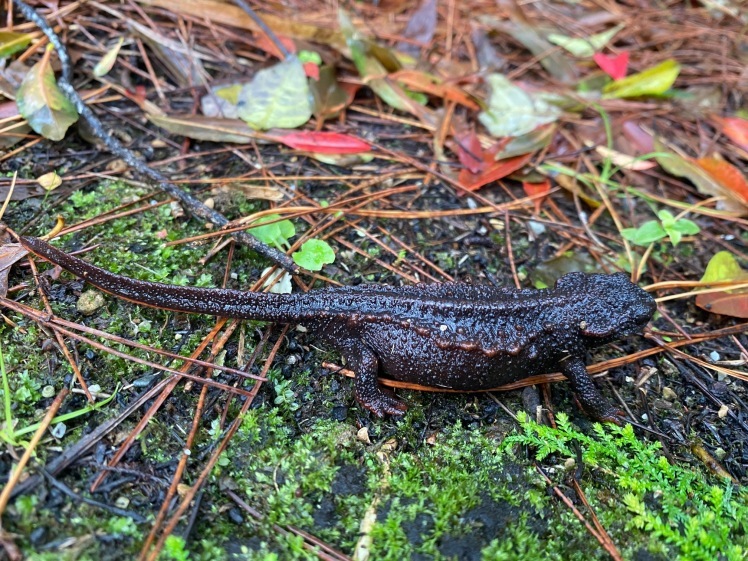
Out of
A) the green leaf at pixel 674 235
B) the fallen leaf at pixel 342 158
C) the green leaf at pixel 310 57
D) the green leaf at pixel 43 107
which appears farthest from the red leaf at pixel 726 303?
the green leaf at pixel 43 107

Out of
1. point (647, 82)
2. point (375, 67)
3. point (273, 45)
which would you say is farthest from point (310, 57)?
point (647, 82)

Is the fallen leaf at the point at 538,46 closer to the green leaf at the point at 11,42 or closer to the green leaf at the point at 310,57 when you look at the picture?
the green leaf at the point at 310,57

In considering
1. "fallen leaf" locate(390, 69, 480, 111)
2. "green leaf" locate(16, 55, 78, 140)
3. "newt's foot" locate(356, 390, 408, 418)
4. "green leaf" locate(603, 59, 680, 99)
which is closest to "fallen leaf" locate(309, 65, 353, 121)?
"fallen leaf" locate(390, 69, 480, 111)

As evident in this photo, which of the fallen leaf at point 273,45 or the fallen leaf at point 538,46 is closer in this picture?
the fallen leaf at point 273,45

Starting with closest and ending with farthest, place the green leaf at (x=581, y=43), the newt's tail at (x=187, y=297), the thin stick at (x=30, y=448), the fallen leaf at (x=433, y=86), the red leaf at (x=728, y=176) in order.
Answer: the thin stick at (x=30, y=448) → the newt's tail at (x=187, y=297) → the red leaf at (x=728, y=176) → the fallen leaf at (x=433, y=86) → the green leaf at (x=581, y=43)

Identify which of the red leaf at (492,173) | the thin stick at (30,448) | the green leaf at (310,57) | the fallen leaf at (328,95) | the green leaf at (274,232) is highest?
the green leaf at (310,57)

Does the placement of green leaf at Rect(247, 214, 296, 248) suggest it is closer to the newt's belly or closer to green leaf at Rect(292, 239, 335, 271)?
green leaf at Rect(292, 239, 335, 271)

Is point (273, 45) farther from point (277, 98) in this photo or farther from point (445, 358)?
point (445, 358)
